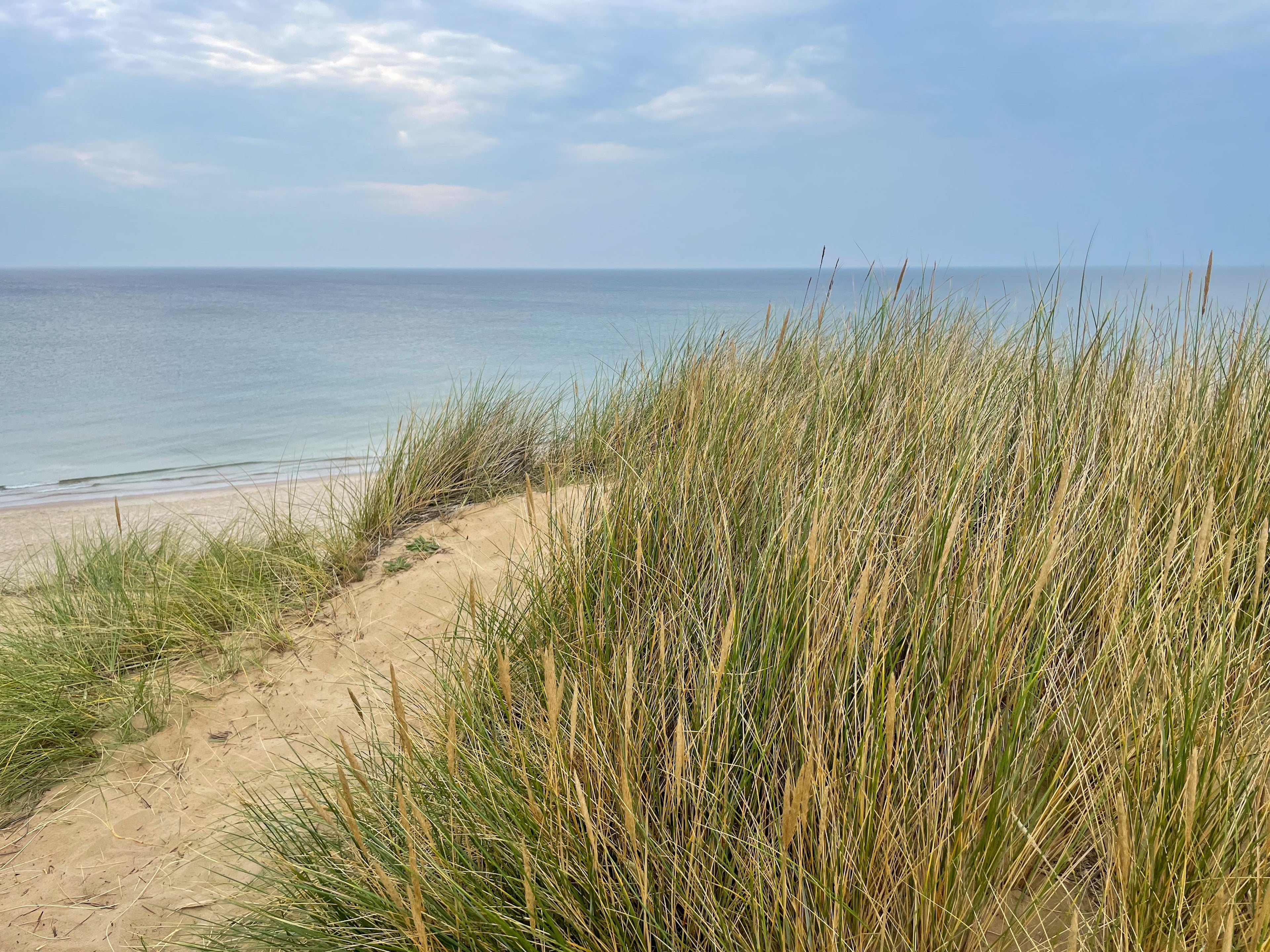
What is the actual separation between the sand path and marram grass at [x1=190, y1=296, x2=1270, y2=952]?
39 cm

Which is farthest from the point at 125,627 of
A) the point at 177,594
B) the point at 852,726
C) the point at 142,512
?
the point at 142,512

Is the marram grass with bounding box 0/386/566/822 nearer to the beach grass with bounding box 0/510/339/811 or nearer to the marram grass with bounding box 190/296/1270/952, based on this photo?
the beach grass with bounding box 0/510/339/811

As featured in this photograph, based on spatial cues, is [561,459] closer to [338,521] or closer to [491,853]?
[338,521]

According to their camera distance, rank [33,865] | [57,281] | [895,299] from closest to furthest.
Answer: [33,865] → [895,299] → [57,281]

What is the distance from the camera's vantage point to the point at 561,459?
5.45 metres

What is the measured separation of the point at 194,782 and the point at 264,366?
23853 millimetres

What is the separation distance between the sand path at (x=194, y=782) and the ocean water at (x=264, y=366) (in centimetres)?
265

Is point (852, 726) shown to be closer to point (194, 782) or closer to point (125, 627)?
point (194, 782)

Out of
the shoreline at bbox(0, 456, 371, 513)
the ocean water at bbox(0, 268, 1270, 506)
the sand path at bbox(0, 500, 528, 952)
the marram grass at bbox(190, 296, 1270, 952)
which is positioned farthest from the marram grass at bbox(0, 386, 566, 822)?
the shoreline at bbox(0, 456, 371, 513)

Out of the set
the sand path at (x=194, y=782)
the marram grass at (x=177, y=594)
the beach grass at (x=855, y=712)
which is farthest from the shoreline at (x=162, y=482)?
the beach grass at (x=855, y=712)

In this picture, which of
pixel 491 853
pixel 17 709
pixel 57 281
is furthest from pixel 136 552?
pixel 57 281

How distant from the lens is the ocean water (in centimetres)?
1130

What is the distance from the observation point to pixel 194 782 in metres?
3.09

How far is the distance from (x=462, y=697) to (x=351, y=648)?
5.90ft
